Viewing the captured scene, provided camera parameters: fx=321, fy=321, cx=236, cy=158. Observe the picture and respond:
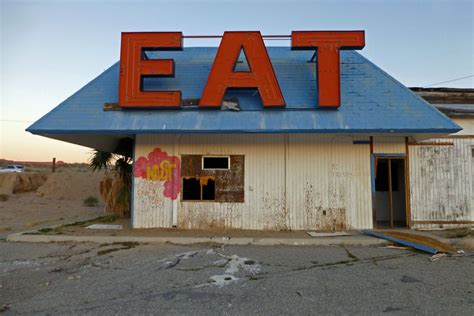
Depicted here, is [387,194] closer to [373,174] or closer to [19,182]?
[373,174]

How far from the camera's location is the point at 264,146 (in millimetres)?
11625

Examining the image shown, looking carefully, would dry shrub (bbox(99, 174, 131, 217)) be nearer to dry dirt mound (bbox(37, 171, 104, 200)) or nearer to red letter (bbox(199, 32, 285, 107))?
red letter (bbox(199, 32, 285, 107))

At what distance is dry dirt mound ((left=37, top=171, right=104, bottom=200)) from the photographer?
2895 cm

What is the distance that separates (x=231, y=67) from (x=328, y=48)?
3523 mm

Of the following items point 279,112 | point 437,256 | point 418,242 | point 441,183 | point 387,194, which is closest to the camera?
point 437,256

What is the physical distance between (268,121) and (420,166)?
6.07 m

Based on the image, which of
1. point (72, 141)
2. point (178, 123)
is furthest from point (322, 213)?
point (72, 141)

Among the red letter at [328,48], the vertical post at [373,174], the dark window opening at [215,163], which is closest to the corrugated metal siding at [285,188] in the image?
the vertical post at [373,174]

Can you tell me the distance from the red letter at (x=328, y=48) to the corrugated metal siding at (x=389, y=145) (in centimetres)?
221

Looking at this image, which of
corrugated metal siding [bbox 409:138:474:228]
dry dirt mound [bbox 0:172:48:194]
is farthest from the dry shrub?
dry dirt mound [bbox 0:172:48:194]

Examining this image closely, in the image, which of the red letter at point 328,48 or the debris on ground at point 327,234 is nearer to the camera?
the debris on ground at point 327,234

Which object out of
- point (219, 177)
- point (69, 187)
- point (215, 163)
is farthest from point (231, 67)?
point (69, 187)

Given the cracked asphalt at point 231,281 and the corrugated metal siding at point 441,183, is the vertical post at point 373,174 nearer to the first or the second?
the corrugated metal siding at point 441,183

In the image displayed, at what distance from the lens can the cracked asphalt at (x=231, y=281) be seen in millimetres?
5168
